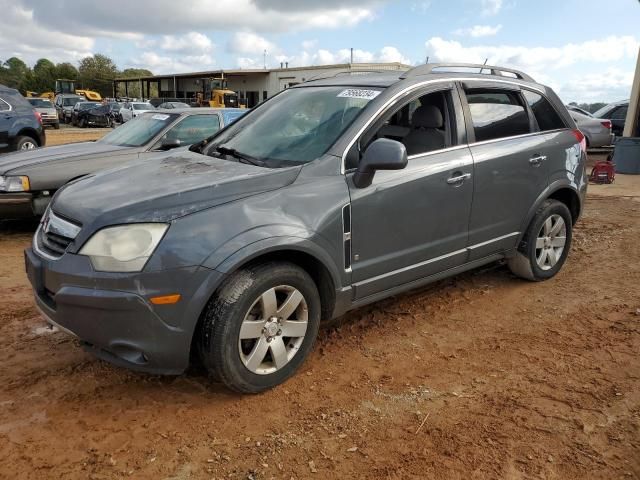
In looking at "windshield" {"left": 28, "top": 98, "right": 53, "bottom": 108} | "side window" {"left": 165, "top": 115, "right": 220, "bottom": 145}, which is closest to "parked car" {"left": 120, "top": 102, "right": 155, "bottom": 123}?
"windshield" {"left": 28, "top": 98, "right": 53, "bottom": 108}

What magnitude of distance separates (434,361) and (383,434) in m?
0.89

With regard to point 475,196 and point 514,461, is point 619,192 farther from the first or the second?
point 514,461

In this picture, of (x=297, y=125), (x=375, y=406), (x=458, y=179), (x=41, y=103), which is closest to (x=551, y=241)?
(x=458, y=179)

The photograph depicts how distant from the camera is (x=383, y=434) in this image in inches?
105

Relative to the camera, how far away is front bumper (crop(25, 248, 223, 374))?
2.57 metres

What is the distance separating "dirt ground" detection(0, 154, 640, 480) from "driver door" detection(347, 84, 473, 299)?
55 centimetres

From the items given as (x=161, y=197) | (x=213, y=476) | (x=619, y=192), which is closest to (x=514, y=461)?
(x=213, y=476)

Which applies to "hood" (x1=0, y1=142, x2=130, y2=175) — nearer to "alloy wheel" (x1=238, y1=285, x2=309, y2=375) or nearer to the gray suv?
the gray suv

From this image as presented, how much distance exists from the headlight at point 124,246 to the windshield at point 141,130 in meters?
4.03

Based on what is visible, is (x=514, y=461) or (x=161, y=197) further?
(x=161, y=197)

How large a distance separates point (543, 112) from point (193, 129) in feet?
13.2

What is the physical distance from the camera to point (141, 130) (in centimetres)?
668

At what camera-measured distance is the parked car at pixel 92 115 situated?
104 feet

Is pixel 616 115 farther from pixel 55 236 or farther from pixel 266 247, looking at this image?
pixel 55 236
